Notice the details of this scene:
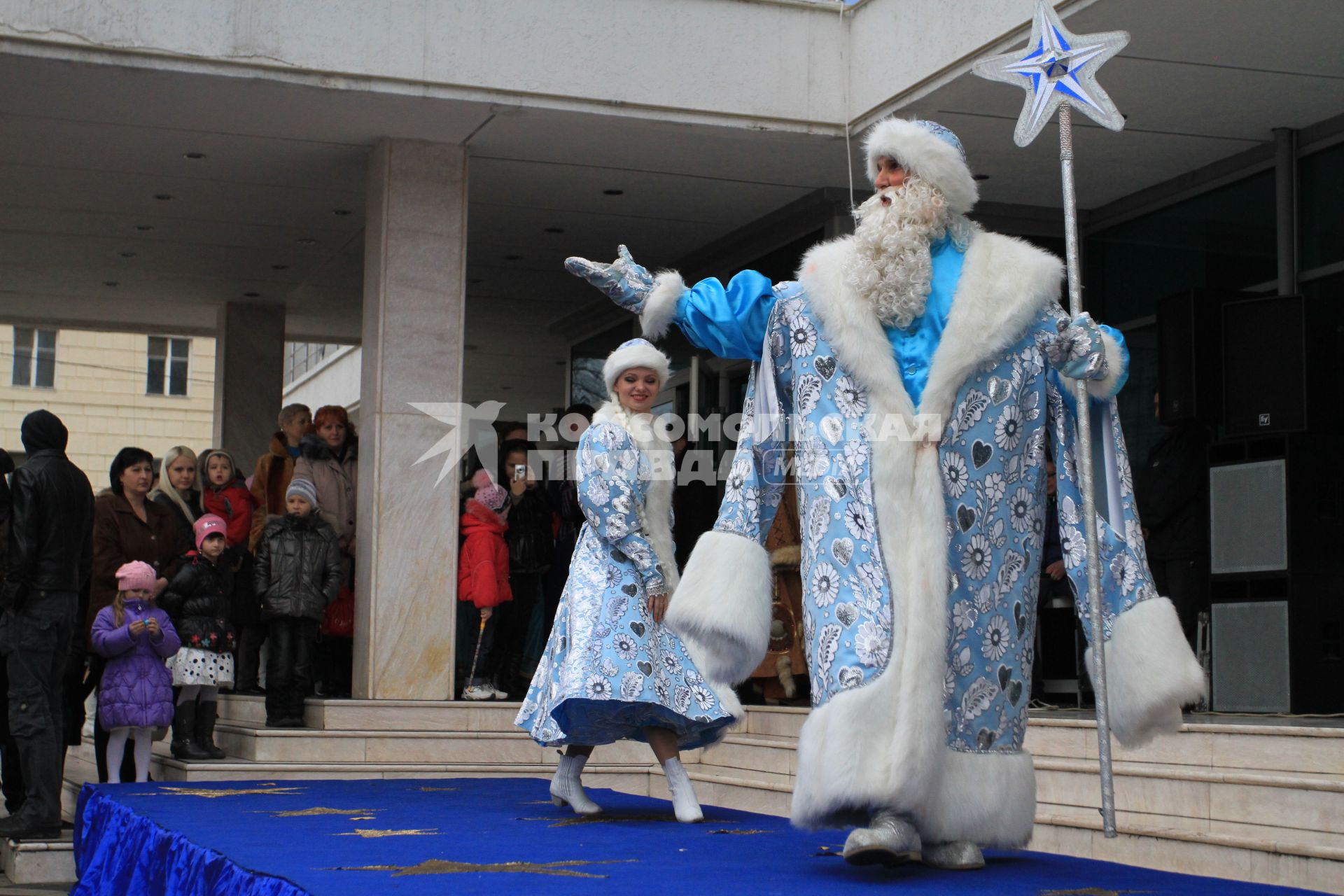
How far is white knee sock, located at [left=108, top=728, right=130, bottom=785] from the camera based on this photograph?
8.03m

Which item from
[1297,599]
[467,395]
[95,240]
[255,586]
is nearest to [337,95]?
[255,586]

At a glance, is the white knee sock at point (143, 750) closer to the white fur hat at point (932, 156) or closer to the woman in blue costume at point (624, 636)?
the woman in blue costume at point (624, 636)

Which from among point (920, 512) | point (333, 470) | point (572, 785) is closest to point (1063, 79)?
point (920, 512)

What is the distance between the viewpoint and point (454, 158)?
1051cm

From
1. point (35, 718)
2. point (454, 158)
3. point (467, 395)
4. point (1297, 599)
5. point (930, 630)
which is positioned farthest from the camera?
point (467, 395)

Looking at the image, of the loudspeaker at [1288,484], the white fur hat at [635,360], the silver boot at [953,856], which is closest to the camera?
the silver boot at [953,856]

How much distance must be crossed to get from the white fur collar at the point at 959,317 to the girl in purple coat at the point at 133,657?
478 centimetres

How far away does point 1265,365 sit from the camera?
356 inches

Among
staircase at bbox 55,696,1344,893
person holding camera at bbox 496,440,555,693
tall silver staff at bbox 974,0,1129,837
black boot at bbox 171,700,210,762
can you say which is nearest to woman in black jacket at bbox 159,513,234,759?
black boot at bbox 171,700,210,762

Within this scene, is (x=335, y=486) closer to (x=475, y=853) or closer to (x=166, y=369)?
(x=475, y=853)

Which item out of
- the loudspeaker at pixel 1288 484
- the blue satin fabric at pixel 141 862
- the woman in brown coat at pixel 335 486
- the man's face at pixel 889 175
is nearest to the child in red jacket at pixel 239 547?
the woman in brown coat at pixel 335 486

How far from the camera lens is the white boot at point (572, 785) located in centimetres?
608

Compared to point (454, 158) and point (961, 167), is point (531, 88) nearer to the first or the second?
point (454, 158)

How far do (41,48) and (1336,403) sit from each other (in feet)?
24.7
